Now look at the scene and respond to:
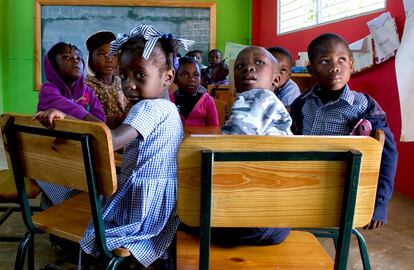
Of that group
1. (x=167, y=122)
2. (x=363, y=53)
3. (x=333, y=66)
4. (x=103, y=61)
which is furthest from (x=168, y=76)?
(x=363, y=53)

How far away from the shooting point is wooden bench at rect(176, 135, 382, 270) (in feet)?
2.71

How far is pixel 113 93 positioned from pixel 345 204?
1.78m

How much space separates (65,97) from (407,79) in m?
2.43

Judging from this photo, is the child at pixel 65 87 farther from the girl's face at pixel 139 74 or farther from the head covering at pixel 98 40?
the girl's face at pixel 139 74

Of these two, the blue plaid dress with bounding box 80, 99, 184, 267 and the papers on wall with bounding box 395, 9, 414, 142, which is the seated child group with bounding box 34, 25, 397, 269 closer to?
the blue plaid dress with bounding box 80, 99, 184, 267

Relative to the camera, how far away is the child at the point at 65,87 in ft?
6.31

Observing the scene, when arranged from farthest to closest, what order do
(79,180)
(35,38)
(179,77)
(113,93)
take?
(35,38)
(179,77)
(113,93)
(79,180)

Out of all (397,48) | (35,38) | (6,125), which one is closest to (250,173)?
(6,125)

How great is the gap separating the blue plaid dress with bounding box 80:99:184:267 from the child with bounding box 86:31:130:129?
3.53 feet

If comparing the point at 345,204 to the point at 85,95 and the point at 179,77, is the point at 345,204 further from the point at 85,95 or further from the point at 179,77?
the point at 179,77

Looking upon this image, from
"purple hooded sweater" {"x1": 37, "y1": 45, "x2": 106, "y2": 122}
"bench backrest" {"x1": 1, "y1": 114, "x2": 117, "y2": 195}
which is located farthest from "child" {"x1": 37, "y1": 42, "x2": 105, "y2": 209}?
"bench backrest" {"x1": 1, "y1": 114, "x2": 117, "y2": 195}

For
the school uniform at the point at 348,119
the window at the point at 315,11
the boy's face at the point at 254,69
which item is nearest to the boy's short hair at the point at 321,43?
the school uniform at the point at 348,119

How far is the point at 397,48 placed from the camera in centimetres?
331

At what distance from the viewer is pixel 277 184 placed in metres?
0.87
